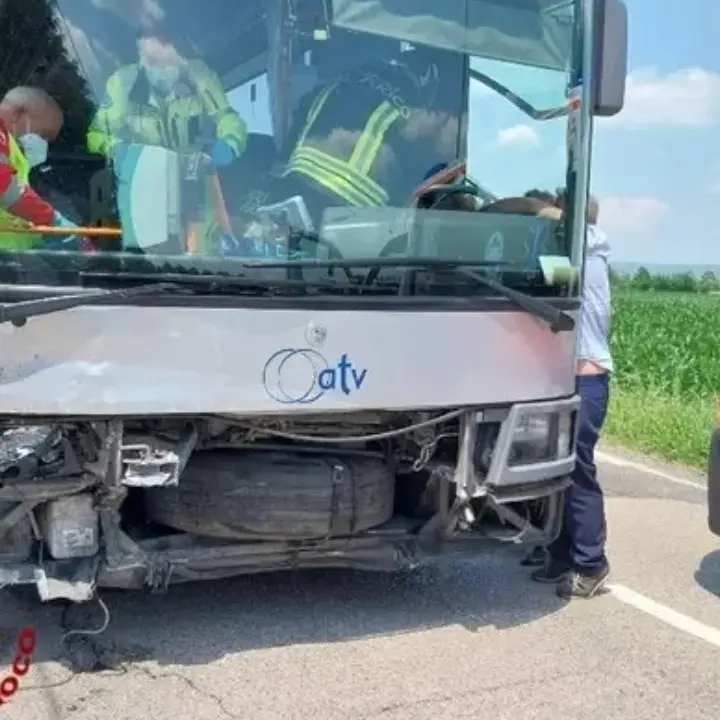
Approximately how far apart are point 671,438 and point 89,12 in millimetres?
7347

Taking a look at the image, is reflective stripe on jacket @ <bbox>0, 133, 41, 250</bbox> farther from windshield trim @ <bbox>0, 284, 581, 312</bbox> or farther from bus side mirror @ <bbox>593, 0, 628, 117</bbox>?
bus side mirror @ <bbox>593, 0, 628, 117</bbox>

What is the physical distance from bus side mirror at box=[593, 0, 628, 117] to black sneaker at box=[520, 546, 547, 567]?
7.78ft

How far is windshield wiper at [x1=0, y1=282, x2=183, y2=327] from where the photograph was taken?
404 centimetres

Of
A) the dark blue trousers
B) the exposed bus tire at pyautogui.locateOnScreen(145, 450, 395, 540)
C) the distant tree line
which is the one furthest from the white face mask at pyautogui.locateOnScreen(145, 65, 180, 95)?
the distant tree line

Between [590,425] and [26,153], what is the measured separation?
2822 millimetres

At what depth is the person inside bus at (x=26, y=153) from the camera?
14.0 ft

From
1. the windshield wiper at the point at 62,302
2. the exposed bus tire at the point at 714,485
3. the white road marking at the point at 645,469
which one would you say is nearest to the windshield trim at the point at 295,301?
the windshield wiper at the point at 62,302

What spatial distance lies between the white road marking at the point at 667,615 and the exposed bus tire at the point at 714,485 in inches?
17.7

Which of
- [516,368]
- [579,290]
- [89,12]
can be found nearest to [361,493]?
[516,368]

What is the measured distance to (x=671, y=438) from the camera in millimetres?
10430

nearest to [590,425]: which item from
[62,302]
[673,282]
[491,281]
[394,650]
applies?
[491,281]

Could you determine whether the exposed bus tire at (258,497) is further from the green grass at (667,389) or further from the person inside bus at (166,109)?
the green grass at (667,389)

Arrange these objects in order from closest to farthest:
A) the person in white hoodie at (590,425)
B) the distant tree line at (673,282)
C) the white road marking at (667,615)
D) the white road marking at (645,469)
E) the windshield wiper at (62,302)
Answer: the windshield wiper at (62,302)
the white road marking at (667,615)
the person in white hoodie at (590,425)
the white road marking at (645,469)
the distant tree line at (673,282)

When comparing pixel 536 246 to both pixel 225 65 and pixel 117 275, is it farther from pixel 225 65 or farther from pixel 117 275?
pixel 117 275
